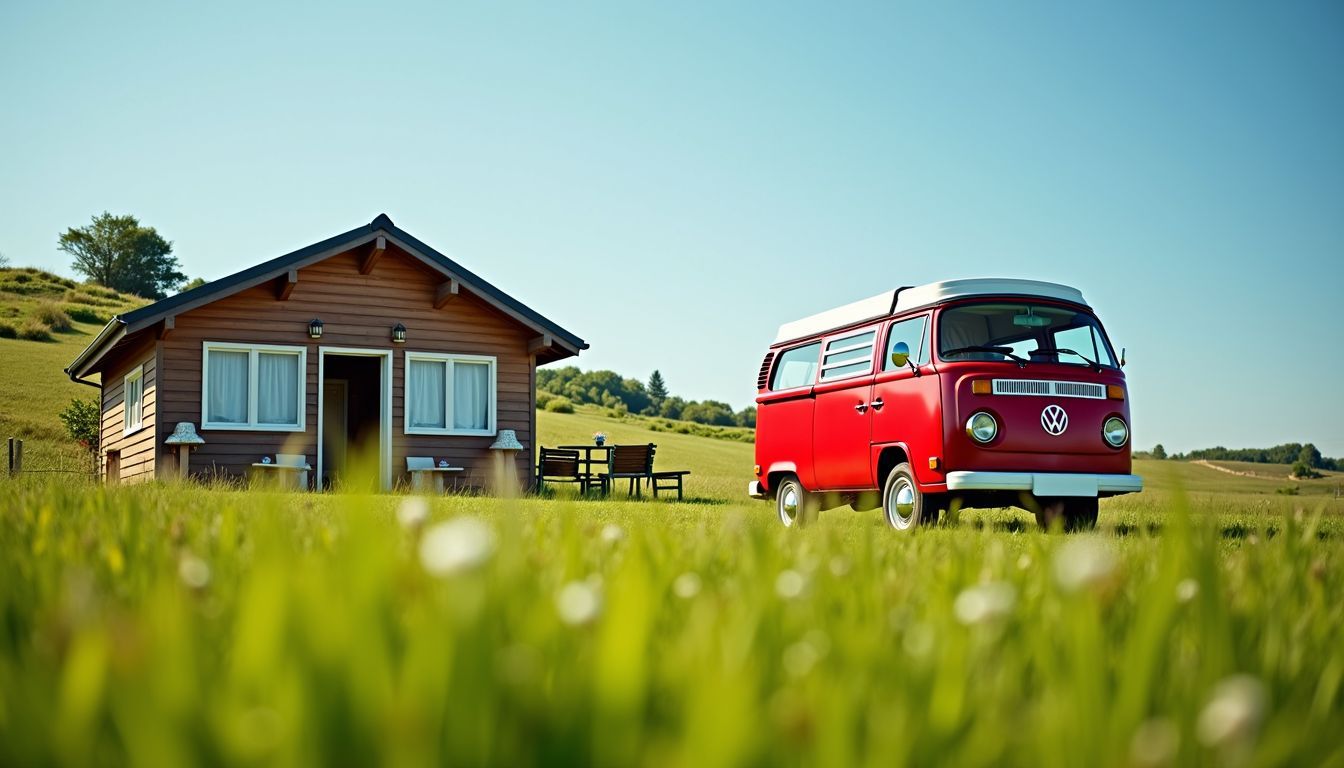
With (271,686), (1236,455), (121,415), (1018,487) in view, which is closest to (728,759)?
(271,686)

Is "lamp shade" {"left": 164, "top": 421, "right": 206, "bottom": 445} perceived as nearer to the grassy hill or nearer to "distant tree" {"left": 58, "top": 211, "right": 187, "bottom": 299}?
the grassy hill

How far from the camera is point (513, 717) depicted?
42.9 inches

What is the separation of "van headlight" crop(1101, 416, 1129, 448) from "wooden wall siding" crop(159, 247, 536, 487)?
11.7m

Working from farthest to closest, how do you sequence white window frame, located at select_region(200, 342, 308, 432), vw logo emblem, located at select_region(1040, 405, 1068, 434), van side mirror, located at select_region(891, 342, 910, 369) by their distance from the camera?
white window frame, located at select_region(200, 342, 308, 432)
van side mirror, located at select_region(891, 342, 910, 369)
vw logo emblem, located at select_region(1040, 405, 1068, 434)

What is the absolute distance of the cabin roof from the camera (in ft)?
55.2

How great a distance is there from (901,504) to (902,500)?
0.04 metres

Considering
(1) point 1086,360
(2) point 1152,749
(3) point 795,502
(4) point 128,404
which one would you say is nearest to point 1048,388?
(1) point 1086,360

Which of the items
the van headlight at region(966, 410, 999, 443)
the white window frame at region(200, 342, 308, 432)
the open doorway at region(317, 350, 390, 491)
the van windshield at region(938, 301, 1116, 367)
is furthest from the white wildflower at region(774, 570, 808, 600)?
the open doorway at region(317, 350, 390, 491)

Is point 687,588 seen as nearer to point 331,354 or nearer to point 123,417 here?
point 331,354

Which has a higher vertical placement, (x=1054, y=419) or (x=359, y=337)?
(x=359, y=337)

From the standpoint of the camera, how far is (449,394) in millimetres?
19406

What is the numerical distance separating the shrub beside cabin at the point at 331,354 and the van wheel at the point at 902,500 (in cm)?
918

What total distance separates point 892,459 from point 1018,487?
4.82ft

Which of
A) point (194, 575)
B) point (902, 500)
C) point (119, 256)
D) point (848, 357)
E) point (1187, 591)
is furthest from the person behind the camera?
point (119, 256)
